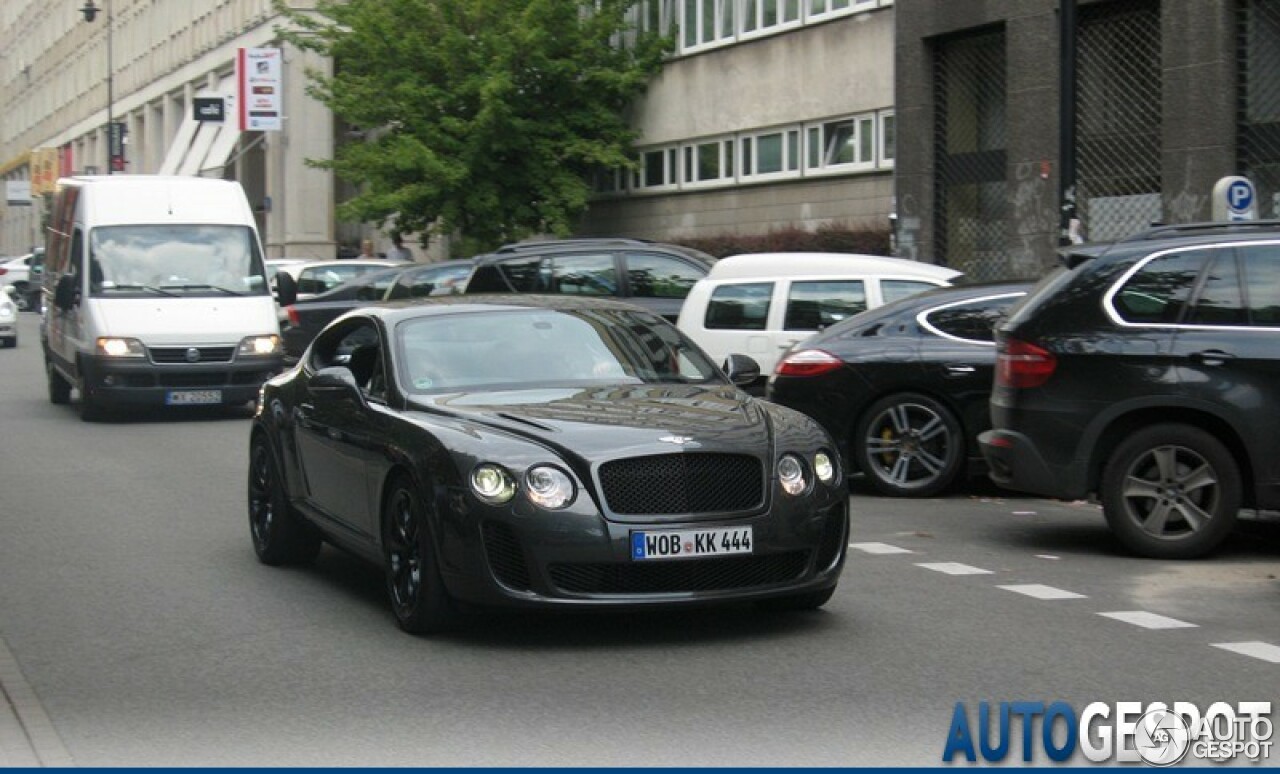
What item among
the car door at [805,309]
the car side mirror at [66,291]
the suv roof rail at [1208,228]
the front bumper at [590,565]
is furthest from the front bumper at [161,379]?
the front bumper at [590,565]

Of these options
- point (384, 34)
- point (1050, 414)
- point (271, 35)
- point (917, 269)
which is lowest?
point (1050, 414)

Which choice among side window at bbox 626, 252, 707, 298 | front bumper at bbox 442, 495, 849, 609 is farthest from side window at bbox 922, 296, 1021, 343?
side window at bbox 626, 252, 707, 298

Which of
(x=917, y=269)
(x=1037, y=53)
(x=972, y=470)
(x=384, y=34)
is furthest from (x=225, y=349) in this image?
(x=384, y=34)

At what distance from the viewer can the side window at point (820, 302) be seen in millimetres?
16484

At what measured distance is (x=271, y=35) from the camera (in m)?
60.9

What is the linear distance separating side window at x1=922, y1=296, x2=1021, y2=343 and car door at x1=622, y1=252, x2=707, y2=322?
6.67 m

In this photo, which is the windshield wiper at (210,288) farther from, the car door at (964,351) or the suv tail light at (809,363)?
the car door at (964,351)

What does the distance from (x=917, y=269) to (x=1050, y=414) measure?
219 inches

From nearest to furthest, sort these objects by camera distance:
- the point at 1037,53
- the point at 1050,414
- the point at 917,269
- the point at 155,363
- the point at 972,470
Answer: the point at 1050,414
the point at 972,470
the point at 917,269
the point at 155,363
the point at 1037,53

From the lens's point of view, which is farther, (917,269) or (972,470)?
(917,269)

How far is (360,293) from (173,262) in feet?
16.8

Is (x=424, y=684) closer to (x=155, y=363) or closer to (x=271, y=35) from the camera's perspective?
(x=155, y=363)

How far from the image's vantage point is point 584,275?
2142cm

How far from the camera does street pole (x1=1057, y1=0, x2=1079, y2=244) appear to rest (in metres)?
18.5
